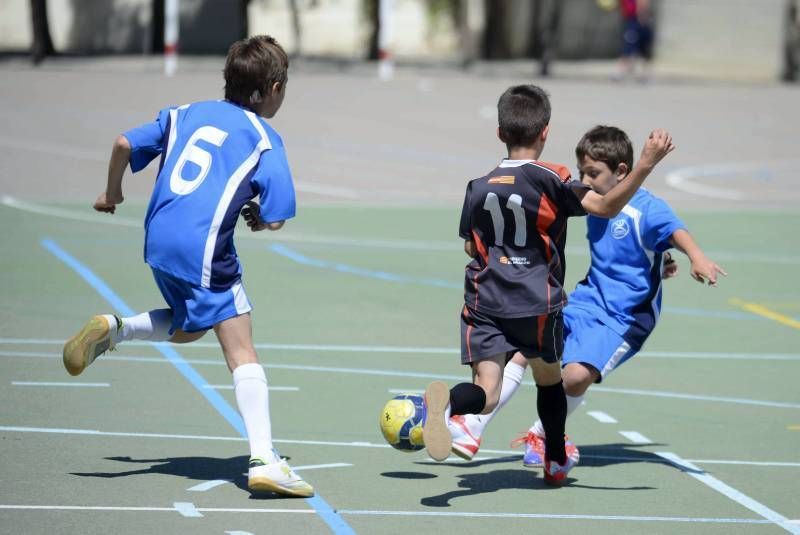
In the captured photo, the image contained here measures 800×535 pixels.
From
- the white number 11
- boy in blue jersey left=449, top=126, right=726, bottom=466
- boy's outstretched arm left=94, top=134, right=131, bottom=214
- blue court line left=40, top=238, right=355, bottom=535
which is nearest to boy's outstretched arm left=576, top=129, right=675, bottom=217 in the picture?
the white number 11

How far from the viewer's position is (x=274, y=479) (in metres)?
5.98

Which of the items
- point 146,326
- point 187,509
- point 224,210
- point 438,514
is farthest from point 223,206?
point 438,514

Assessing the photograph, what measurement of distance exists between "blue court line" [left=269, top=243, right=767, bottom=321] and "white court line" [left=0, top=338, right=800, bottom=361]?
1552mm

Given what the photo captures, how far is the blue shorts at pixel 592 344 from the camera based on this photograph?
6.88 meters

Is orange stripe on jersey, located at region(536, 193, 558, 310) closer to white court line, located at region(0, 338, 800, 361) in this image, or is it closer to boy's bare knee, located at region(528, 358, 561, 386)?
boy's bare knee, located at region(528, 358, 561, 386)

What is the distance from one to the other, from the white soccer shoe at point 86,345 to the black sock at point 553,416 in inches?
76.9

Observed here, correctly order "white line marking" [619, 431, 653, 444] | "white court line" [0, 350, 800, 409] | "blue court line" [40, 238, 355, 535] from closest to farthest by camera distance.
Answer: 1. "blue court line" [40, 238, 355, 535]
2. "white line marking" [619, 431, 653, 444]
3. "white court line" [0, 350, 800, 409]

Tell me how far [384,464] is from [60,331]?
400 cm

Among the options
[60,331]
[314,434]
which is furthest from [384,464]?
[60,331]

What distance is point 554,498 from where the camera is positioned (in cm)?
639

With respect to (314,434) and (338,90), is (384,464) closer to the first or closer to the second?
(314,434)

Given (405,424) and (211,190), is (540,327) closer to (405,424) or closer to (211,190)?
(405,424)

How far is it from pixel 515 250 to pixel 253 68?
137cm

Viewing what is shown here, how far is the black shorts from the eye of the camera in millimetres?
6090
